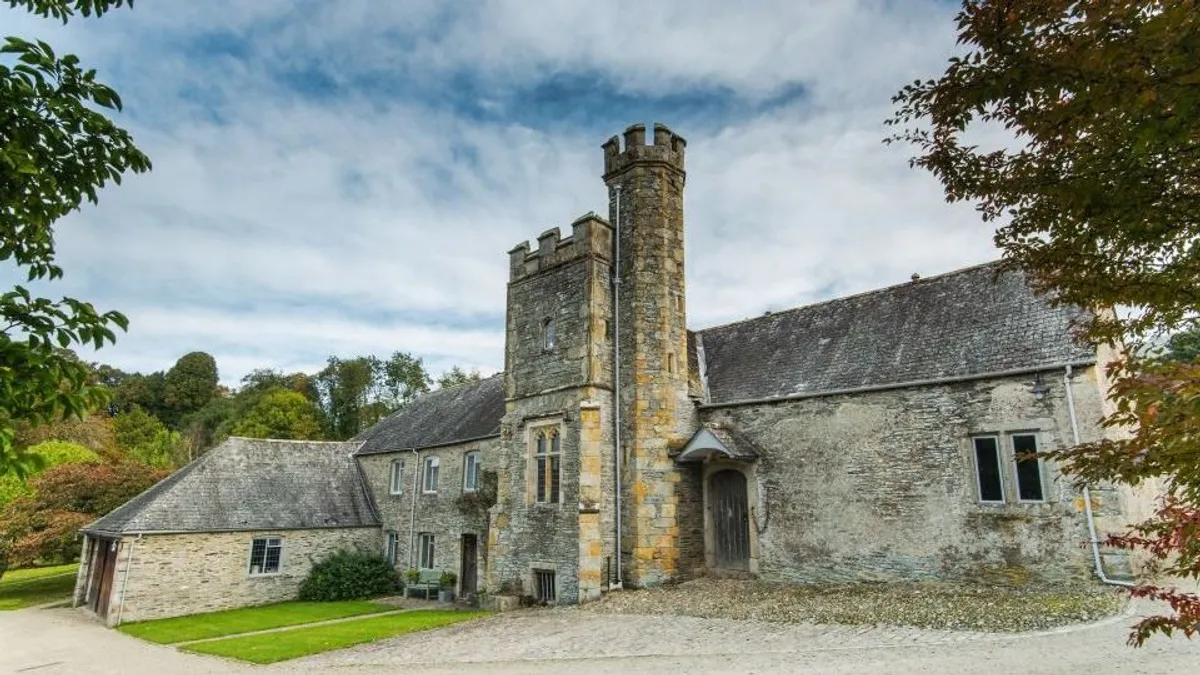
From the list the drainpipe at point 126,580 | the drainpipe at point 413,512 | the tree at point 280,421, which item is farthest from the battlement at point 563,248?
the tree at point 280,421

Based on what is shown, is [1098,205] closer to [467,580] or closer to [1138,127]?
[1138,127]

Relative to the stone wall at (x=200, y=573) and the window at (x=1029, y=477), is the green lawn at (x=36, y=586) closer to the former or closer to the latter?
the stone wall at (x=200, y=573)

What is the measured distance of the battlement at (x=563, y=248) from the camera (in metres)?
18.4

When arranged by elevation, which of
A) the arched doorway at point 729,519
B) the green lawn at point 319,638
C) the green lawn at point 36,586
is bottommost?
the green lawn at point 36,586

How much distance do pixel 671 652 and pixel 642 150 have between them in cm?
1295

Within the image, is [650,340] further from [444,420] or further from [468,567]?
[444,420]

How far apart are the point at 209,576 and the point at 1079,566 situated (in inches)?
965

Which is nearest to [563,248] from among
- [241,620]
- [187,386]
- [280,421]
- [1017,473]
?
[1017,473]

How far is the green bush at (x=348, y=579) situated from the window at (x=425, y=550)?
5.33 feet

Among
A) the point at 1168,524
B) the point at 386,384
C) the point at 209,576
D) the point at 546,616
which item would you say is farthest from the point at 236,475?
the point at 386,384

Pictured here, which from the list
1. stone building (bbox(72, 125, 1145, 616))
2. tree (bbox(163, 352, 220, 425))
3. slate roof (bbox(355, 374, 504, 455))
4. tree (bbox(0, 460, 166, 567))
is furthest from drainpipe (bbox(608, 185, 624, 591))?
tree (bbox(163, 352, 220, 425))

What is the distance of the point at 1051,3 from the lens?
3.98m

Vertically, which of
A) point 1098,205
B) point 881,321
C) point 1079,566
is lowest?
point 1079,566

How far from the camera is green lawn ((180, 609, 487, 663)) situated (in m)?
14.5
